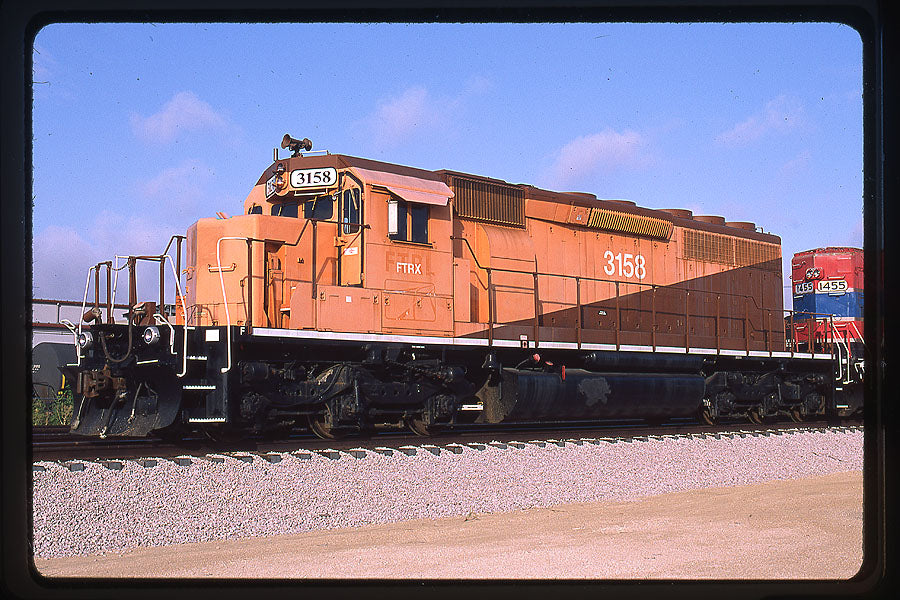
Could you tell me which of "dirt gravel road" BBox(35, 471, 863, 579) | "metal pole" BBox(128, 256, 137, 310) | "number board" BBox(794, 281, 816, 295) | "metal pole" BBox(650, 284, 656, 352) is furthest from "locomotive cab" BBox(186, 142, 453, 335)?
"number board" BBox(794, 281, 816, 295)

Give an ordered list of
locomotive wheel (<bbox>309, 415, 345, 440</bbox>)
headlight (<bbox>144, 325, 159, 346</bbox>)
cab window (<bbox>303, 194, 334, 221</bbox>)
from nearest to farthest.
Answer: headlight (<bbox>144, 325, 159, 346</bbox>) < locomotive wheel (<bbox>309, 415, 345, 440</bbox>) < cab window (<bbox>303, 194, 334, 221</bbox>)

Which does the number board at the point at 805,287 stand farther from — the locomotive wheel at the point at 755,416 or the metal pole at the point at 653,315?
the metal pole at the point at 653,315

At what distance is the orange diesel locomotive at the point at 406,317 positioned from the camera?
926 centimetres

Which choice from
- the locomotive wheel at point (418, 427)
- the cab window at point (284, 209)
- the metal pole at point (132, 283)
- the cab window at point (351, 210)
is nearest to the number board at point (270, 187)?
→ the cab window at point (284, 209)

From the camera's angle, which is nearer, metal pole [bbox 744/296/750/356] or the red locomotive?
metal pole [bbox 744/296/750/356]

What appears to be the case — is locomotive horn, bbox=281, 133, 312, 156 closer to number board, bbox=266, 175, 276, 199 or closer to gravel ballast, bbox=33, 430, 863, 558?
number board, bbox=266, 175, 276, 199

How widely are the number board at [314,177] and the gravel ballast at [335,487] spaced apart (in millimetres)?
3819

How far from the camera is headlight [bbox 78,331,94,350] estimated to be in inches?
367

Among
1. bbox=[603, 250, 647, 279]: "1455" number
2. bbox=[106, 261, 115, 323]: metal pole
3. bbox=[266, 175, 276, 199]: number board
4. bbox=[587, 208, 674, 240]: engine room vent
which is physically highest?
bbox=[266, 175, 276, 199]: number board

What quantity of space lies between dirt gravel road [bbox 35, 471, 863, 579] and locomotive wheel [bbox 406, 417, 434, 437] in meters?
3.70

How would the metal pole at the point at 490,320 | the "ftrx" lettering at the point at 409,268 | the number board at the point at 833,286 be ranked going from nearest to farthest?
the "ftrx" lettering at the point at 409,268 < the metal pole at the point at 490,320 < the number board at the point at 833,286

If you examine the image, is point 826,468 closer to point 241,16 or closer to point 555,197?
point 555,197

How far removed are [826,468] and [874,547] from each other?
9.36 metres

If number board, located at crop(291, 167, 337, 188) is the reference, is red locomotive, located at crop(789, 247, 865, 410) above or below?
below
